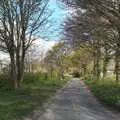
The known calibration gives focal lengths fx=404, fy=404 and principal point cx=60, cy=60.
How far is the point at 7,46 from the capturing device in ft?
117

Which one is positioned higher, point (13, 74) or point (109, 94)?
point (13, 74)

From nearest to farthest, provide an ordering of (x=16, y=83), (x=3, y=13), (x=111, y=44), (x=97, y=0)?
(x=97, y=0) < (x=111, y=44) < (x=3, y=13) < (x=16, y=83)

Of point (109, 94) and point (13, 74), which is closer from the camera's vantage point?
point (109, 94)

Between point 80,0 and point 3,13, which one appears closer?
point 80,0

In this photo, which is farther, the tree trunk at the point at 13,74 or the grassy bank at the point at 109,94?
the tree trunk at the point at 13,74

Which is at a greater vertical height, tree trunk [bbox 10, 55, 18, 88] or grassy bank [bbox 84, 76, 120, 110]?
tree trunk [bbox 10, 55, 18, 88]

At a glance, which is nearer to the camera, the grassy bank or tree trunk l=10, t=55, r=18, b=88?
the grassy bank

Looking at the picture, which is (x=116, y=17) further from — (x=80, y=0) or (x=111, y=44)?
(x=111, y=44)

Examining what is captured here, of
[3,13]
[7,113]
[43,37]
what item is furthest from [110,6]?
[43,37]

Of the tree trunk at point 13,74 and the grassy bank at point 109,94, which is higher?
the tree trunk at point 13,74

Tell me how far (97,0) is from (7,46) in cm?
1529

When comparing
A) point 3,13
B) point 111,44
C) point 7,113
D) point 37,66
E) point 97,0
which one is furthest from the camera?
point 37,66

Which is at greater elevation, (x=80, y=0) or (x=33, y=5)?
(x=33, y=5)

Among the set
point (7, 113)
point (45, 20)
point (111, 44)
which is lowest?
point (7, 113)
